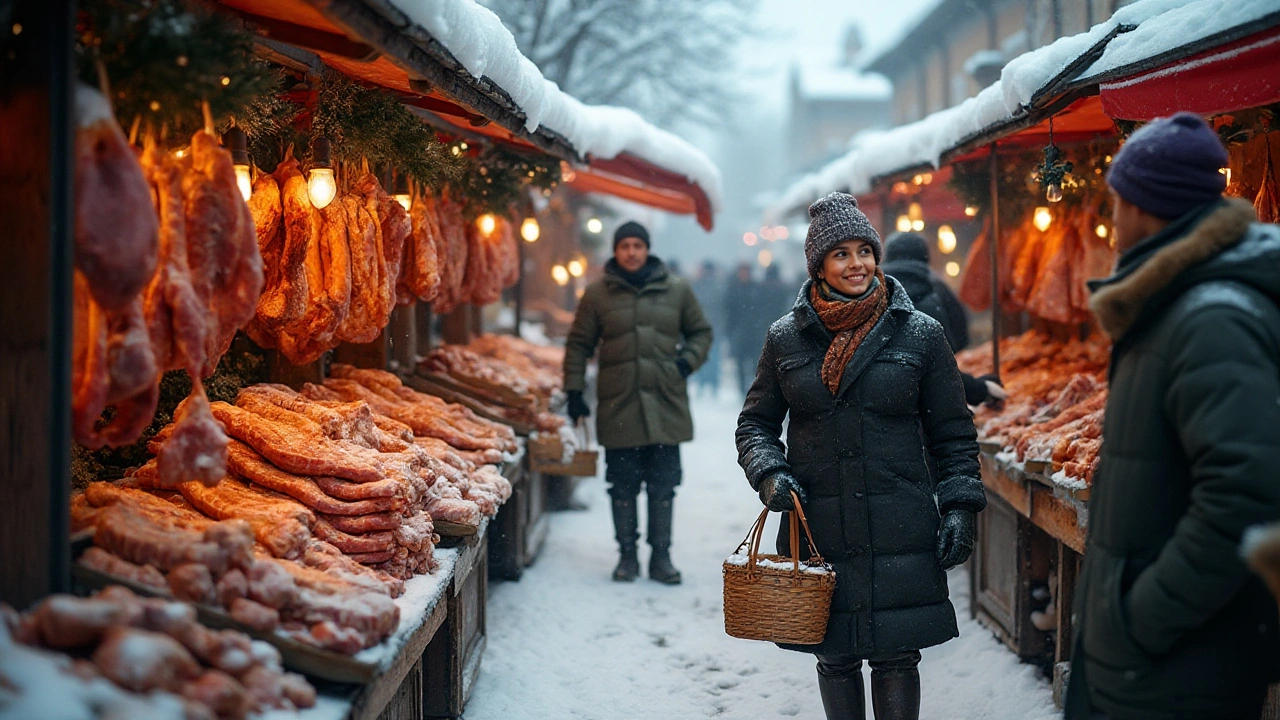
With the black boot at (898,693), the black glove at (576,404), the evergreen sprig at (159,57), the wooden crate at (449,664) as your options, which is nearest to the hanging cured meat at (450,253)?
the black glove at (576,404)

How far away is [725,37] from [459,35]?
22.9 metres

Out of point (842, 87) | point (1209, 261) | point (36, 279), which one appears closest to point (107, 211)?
point (36, 279)

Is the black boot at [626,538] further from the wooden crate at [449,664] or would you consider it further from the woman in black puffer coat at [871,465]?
the woman in black puffer coat at [871,465]

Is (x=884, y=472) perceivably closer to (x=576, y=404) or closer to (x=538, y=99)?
(x=538, y=99)

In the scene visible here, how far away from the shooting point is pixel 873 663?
169 inches

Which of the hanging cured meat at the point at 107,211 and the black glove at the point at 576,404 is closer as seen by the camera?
the hanging cured meat at the point at 107,211

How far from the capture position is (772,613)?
158 inches

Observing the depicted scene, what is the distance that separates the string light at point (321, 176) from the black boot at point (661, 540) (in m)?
3.75

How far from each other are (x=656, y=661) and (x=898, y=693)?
239 cm

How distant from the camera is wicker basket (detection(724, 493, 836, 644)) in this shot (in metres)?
4.00

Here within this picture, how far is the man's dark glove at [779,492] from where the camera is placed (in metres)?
4.13

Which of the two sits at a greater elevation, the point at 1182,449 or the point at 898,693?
the point at 1182,449

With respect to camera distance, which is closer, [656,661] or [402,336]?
[656,661]

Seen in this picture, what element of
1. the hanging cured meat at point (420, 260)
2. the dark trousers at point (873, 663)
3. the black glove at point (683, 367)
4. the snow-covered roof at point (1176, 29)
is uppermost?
the snow-covered roof at point (1176, 29)
